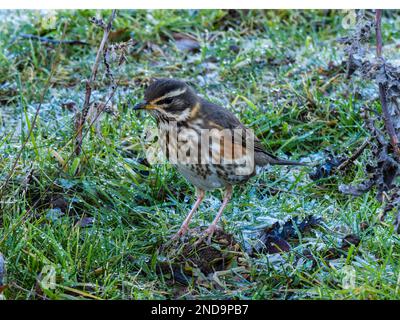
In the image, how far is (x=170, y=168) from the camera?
21.2 ft

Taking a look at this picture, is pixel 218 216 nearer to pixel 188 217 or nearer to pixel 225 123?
pixel 188 217

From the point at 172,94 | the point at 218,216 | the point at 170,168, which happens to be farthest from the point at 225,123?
the point at 170,168

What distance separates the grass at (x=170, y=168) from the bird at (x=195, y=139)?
0.36 m

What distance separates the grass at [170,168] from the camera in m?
5.07

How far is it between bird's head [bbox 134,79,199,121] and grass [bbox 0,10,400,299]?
75 cm

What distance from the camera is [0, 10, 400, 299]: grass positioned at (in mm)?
5066

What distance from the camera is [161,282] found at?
5.20 metres

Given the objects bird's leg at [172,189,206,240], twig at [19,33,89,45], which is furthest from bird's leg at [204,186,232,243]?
twig at [19,33,89,45]

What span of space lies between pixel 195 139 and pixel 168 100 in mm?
320

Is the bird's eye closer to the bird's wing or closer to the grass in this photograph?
the bird's wing

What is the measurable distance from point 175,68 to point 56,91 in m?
1.22

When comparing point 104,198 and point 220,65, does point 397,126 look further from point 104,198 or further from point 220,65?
point 220,65
